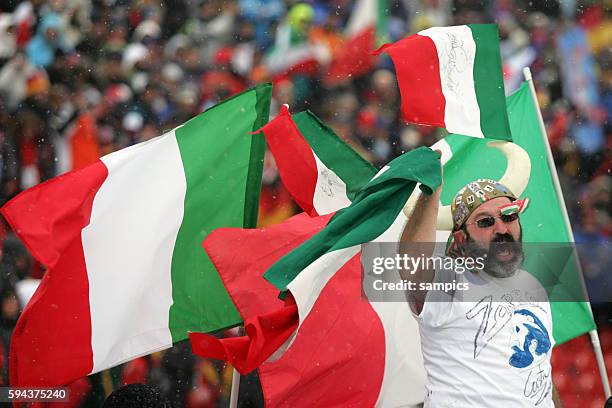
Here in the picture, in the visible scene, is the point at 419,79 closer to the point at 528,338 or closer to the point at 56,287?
the point at 528,338

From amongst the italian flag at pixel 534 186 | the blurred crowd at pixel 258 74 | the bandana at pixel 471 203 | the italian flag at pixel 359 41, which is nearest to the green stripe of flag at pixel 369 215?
the bandana at pixel 471 203

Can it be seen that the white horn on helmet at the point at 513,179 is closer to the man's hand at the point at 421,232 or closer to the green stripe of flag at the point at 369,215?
the man's hand at the point at 421,232

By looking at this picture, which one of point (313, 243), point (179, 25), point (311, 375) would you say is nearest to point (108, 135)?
point (179, 25)

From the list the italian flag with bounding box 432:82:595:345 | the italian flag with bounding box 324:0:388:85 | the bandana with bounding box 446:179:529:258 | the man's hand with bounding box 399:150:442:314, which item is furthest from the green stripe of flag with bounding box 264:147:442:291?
the italian flag with bounding box 324:0:388:85

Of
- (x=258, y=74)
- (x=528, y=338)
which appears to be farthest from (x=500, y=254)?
(x=258, y=74)

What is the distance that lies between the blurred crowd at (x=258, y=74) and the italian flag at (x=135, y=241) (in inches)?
75.3

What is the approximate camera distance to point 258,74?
22.9ft

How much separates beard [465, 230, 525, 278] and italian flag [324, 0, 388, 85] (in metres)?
3.59

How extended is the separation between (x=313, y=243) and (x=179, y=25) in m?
4.26

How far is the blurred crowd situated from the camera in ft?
21.8

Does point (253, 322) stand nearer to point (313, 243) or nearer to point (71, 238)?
point (313, 243)

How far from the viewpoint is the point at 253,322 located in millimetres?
3100

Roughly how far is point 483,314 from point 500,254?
228 millimetres

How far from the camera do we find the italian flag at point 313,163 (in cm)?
434
